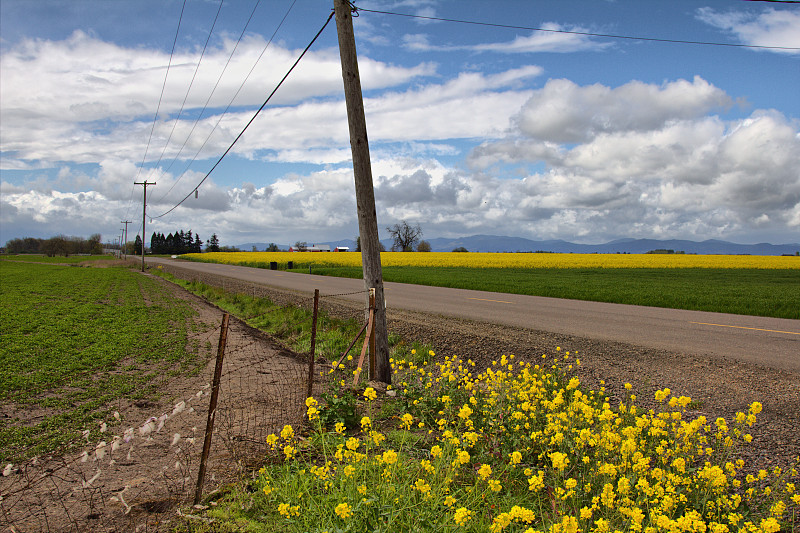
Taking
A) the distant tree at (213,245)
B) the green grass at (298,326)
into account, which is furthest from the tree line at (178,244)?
the green grass at (298,326)

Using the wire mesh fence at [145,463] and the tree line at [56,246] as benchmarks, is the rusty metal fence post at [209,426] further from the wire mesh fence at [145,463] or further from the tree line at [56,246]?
the tree line at [56,246]

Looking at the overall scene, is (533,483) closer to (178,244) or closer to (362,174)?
(362,174)

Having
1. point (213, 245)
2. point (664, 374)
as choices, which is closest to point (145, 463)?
point (664, 374)

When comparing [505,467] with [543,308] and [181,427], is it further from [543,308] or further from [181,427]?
[543,308]

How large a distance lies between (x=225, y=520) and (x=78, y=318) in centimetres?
1475

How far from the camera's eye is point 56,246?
485 feet

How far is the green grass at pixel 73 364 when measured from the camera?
6285 mm

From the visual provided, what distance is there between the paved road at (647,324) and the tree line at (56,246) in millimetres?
165929

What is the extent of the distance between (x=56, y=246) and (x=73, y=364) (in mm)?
168146

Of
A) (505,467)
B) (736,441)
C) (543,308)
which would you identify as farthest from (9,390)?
(543,308)

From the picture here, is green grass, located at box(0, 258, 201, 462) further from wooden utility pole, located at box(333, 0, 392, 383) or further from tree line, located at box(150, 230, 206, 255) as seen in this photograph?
tree line, located at box(150, 230, 206, 255)

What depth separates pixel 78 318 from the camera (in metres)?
15.6

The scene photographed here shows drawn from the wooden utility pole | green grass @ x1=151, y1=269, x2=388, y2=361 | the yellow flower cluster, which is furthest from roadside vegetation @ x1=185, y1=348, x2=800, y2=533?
green grass @ x1=151, y1=269, x2=388, y2=361

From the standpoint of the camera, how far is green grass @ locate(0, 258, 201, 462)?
20.6ft
